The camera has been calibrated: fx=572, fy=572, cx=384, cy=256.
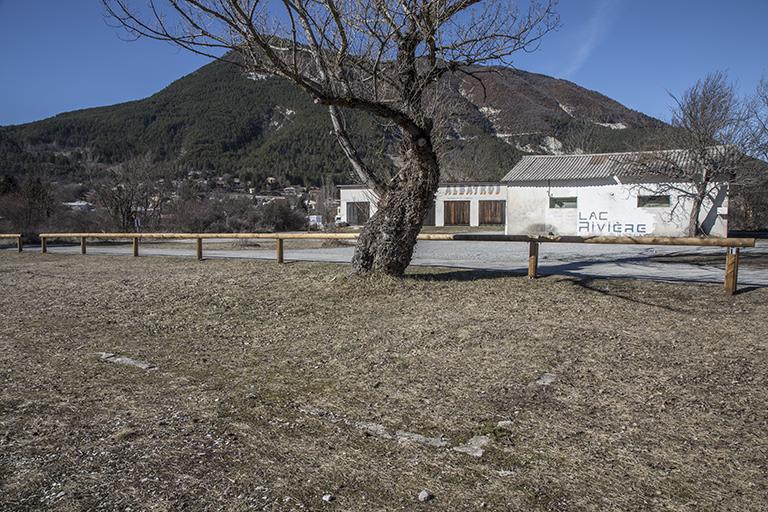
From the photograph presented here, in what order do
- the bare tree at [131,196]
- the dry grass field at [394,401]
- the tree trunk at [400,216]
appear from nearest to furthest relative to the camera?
the dry grass field at [394,401]
the tree trunk at [400,216]
the bare tree at [131,196]

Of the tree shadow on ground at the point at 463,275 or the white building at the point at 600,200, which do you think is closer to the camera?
the tree shadow on ground at the point at 463,275

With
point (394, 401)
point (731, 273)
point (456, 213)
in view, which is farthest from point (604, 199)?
point (394, 401)

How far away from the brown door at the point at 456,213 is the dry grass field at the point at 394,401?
32156mm

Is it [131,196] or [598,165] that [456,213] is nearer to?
[598,165]

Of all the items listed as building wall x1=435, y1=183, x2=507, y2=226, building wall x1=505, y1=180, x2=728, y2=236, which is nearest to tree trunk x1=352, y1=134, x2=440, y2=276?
building wall x1=505, y1=180, x2=728, y2=236

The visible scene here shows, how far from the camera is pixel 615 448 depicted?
2.99 m

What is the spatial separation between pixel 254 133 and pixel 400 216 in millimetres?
85703

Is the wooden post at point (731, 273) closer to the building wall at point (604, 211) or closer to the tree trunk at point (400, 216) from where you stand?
the tree trunk at point (400, 216)

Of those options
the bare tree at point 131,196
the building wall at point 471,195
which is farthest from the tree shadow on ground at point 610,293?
the building wall at point 471,195

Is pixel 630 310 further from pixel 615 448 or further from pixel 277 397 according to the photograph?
pixel 277 397

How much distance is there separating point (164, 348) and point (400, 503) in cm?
352

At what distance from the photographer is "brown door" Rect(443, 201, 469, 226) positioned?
3903 centimetres

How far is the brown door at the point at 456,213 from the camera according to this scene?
3903 centimetres

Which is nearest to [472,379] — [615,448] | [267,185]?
[615,448]
